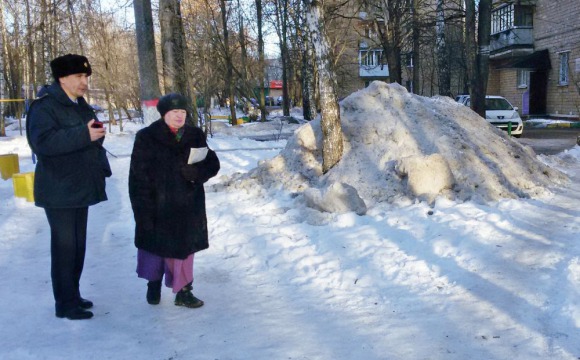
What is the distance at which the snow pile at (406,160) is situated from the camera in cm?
670

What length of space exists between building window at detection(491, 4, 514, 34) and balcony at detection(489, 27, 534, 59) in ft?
1.66

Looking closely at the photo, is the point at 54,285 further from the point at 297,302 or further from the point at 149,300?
the point at 297,302

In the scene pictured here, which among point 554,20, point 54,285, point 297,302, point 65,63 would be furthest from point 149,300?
point 554,20

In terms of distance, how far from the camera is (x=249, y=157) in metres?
12.7

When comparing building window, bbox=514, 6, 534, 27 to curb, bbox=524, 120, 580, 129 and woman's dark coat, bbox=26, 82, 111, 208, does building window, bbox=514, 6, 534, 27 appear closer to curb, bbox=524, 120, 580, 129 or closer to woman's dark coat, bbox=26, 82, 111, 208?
curb, bbox=524, 120, 580, 129

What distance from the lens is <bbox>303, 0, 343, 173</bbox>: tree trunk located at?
7793 millimetres

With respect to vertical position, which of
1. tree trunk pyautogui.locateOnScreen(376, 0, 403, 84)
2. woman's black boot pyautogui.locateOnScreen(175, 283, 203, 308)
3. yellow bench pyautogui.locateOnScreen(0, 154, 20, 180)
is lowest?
woman's black boot pyautogui.locateOnScreen(175, 283, 203, 308)

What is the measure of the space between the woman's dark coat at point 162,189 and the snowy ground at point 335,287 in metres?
0.54

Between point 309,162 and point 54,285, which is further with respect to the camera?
point 309,162

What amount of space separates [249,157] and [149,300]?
8844 mm

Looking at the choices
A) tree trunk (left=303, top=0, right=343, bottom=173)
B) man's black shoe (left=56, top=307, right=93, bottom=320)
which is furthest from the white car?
man's black shoe (left=56, top=307, right=93, bottom=320)

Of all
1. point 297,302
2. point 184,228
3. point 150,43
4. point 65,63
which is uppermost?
point 150,43

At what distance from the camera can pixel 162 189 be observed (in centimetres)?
375

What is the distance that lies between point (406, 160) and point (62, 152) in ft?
14.8
